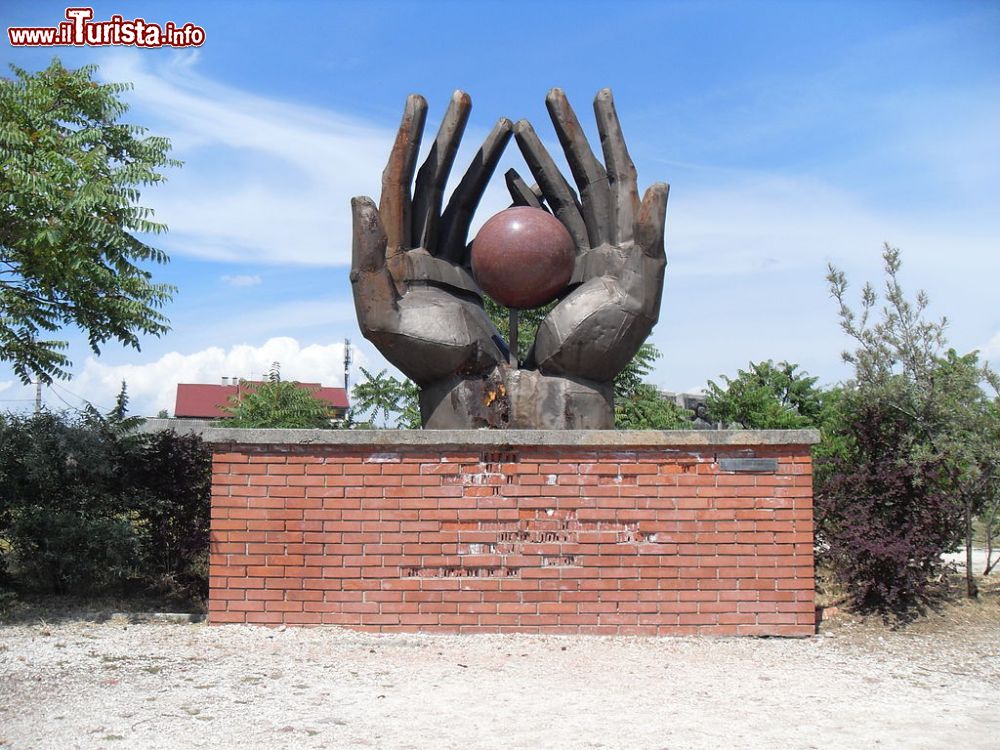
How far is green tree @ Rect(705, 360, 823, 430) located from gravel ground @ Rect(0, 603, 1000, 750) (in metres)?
6.45

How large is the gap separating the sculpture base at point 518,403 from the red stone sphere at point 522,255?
66 cm

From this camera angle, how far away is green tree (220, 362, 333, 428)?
1437 cm

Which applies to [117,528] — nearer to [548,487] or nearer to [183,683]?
[183,683]

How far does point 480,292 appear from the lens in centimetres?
801

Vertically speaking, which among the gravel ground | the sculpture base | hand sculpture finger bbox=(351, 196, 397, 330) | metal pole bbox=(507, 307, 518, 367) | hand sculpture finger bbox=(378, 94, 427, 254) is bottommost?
the gravel ground

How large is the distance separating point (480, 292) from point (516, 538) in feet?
7.64

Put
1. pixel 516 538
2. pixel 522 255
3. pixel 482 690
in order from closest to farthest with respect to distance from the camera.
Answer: pixel 482 690 < pixel 516 538 < pixel 522 255

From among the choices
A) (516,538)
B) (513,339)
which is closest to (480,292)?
(513,339)

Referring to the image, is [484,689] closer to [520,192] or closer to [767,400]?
[520,192]

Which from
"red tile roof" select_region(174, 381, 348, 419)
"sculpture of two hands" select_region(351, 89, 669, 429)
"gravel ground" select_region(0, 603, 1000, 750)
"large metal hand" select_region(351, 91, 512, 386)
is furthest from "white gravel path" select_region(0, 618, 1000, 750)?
"red tile roof" select_region(174, 381, 348, 419)

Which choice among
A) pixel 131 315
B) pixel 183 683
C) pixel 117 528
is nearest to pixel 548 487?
pixel 183 683

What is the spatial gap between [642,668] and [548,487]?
4.75 ft

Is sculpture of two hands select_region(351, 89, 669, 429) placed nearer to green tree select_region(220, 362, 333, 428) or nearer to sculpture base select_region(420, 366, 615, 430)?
sculpture base select_region(420, 366, 615, 430)

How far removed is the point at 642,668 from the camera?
18.7ft
